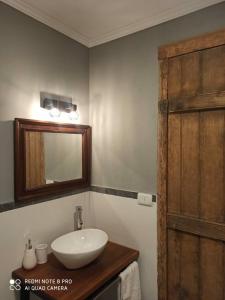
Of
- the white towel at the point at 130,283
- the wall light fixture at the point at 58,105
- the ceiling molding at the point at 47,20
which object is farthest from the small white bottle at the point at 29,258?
the ceiling molding at the point at 47,20

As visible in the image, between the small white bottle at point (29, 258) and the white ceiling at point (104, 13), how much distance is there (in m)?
1.66

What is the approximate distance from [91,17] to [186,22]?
2.33 feet

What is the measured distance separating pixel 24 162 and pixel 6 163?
0.12 metres

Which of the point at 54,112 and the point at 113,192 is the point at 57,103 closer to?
the point at 54,112

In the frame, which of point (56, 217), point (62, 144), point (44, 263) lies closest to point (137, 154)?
point (62, 144)

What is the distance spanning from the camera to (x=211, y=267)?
1219 mm

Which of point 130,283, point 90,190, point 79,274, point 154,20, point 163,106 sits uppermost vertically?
point 154,20

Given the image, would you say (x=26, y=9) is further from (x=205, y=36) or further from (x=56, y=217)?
(x=56, y=217)

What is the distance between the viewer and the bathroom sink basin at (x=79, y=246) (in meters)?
1.48

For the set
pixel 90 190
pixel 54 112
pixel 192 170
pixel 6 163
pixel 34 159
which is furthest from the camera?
pixel 90 190

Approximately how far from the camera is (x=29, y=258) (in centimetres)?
156

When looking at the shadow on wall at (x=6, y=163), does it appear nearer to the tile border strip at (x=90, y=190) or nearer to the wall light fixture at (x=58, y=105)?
the tile border strip at (x=90, y=190)

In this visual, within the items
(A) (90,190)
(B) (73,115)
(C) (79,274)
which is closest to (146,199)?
(A) (90,190)

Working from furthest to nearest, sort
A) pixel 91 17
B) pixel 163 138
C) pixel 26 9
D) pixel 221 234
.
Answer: pixel 91 17, pixel 26 9, pixel 163 138, pixel 221 234
